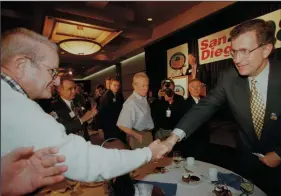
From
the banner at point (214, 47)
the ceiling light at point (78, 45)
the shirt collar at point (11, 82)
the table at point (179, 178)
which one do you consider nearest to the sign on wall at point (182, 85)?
the banner at point (214, 47)

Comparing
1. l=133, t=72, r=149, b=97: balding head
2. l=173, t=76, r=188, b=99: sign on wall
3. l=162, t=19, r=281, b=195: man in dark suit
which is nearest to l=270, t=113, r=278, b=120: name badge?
l=162, t=19, r=281, b=195: man in dark suit

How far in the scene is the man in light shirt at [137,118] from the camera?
2070 mm

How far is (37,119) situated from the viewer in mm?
601

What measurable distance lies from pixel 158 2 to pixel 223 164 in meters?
2.96

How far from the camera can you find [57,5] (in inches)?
119

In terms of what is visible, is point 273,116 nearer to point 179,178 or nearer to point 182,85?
point 179,178

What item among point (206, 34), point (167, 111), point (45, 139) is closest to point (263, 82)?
point (45, 139)

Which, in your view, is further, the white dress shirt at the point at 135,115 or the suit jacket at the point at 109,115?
the suit jacket at the point at 109,115

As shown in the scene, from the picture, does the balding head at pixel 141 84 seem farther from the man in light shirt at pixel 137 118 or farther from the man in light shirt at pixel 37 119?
the man in light shirt at pixel 37 119

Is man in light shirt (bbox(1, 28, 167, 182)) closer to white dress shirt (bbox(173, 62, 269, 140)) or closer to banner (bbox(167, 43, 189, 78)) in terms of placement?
white dress shirt (bbox(173, 62, 269, 140))

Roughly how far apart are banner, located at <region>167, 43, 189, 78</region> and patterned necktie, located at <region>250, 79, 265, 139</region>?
298cm

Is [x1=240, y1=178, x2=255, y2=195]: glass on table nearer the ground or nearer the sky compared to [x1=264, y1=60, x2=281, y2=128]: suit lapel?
nearer the ground

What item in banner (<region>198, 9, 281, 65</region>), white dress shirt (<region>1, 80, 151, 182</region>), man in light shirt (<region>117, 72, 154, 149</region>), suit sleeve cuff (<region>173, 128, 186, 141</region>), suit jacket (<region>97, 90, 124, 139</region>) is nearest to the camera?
white dress shirt (<region>1, 80, 151, 182</region>)

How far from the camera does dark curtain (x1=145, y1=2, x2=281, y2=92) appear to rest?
2742 millimetres
